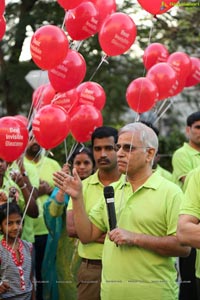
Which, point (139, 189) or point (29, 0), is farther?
point (29, 0)

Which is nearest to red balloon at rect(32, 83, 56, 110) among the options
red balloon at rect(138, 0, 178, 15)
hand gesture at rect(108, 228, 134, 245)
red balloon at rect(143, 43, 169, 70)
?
red balloon at rect(138, 0, 178, 15)

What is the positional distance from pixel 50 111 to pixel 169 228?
1.67m

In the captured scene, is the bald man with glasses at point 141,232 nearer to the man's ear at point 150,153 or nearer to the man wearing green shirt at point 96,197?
the man's ear at point 150,153

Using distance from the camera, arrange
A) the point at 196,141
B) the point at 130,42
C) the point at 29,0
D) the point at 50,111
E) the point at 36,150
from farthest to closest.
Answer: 1. the point at 29,0
2. the point at 36,150
3. the point at 196,141
4. the point at 130,42
5. the point at 50,111

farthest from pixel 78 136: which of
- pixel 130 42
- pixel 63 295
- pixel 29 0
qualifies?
pixel 29 0

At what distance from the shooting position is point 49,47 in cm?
589

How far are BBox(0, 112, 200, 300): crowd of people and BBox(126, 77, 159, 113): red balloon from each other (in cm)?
52

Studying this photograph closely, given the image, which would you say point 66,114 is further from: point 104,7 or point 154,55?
point 154,55

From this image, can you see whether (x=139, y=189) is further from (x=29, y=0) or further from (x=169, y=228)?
(x=29, y=0)

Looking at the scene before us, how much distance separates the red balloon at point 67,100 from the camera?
6.47 meters

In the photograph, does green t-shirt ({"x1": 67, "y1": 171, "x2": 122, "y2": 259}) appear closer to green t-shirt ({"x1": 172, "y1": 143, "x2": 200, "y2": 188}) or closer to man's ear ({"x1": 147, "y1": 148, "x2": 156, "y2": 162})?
man's ear ({"x1": 147, "y1": 148, "x2": 156, "y2": 162})

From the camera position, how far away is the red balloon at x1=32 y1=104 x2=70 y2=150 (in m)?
5.95

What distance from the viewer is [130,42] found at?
20.9ft

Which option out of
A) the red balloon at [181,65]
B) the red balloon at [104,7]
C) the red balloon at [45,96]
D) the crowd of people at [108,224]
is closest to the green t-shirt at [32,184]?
the crowd of people at [108,224]
